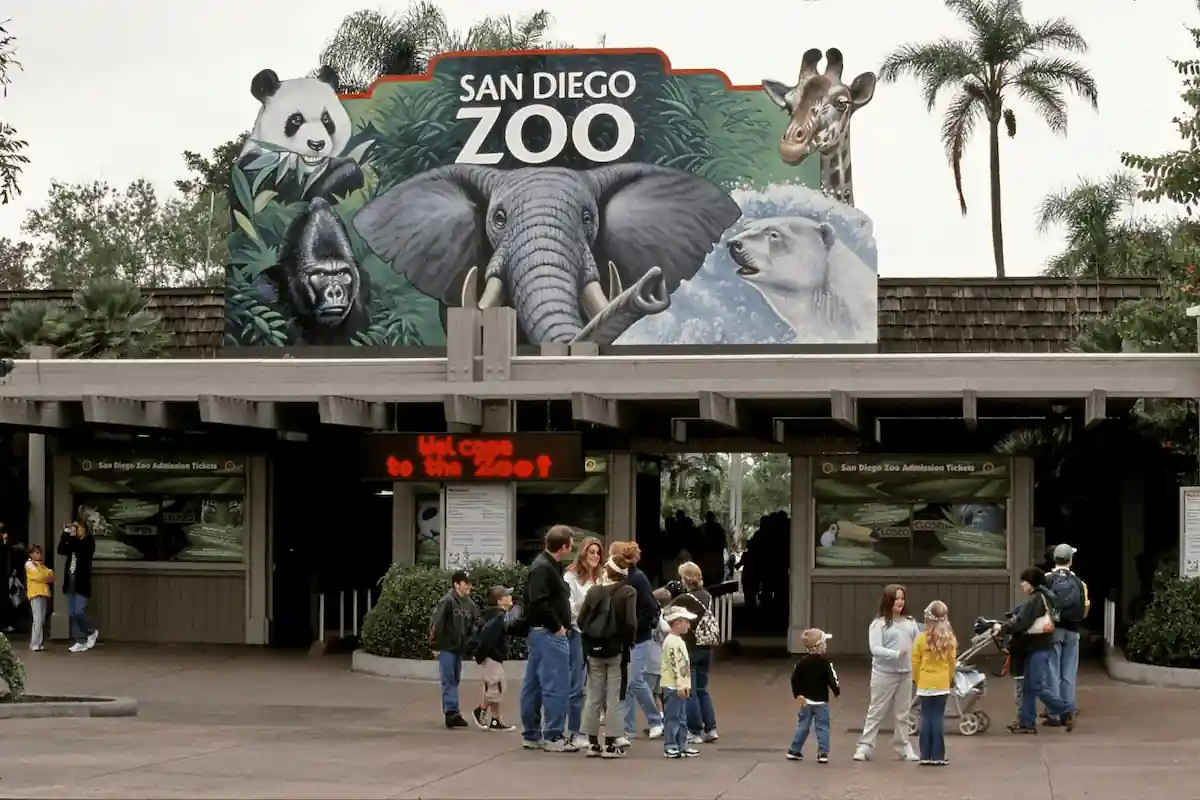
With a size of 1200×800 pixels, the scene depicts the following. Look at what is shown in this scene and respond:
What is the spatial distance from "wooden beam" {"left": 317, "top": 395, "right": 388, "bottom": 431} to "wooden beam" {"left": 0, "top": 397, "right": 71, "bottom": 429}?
2.86 meters

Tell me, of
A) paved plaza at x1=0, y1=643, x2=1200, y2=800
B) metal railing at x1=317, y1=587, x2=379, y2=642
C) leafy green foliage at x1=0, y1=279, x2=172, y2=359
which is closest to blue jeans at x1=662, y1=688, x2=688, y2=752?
paved plaza at x1=0, y1=643, x2=1200, y2=800

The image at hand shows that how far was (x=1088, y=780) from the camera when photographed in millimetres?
13820

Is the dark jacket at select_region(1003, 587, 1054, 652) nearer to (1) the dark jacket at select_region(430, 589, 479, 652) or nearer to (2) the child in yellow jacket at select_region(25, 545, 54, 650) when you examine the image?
(1) the dark jacket at select_region(430, 589, 479, 652)

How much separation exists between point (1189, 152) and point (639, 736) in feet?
34.5

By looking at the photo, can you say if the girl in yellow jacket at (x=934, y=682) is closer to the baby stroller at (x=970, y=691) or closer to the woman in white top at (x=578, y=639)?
the baby stroller at (x=970, y=691)

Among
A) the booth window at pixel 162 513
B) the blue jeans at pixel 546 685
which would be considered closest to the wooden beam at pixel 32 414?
the booth window at pixel 162 513

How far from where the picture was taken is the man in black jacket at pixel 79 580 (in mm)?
23641

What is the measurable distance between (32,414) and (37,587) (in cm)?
227

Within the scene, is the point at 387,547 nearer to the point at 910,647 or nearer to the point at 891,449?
the point at 891,449

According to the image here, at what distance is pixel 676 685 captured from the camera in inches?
582

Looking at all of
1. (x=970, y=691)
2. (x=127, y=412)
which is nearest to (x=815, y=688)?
(x=970, y=691)

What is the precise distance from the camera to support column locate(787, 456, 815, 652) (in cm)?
2366

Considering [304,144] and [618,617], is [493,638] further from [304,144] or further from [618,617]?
[304,144]

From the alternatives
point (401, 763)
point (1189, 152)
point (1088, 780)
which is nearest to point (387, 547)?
point (1189, 152)
